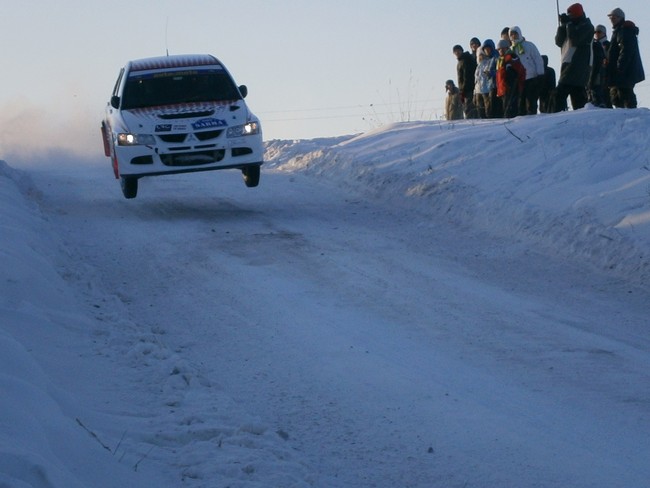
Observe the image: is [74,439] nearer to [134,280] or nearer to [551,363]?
[551,363]

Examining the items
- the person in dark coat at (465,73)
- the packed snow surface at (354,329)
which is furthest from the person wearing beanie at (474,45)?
the packed snow surface at (354,329)

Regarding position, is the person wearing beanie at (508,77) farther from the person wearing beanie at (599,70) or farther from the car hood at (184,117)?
the car hood at (184,117)

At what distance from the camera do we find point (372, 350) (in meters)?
7.41

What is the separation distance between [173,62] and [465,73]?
6646 mm

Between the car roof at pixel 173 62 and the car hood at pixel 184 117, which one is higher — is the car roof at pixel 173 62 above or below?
above

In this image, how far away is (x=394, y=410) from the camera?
6199 mm

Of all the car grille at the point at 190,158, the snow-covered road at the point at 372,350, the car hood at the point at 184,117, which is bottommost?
the snow-covered road at the point at 372,350

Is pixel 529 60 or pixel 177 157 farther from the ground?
pixel 529 60

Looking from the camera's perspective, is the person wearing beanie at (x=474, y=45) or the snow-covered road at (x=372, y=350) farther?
the person wearing beanie at (x=474, y=45)

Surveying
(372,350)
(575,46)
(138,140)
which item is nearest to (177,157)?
(138,140)

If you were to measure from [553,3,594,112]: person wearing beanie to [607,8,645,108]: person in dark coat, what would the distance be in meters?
0.34

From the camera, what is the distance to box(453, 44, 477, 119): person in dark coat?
19656 millimetres

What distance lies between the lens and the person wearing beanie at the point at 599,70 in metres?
17.1

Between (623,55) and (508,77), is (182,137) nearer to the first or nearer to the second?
(508,77)
